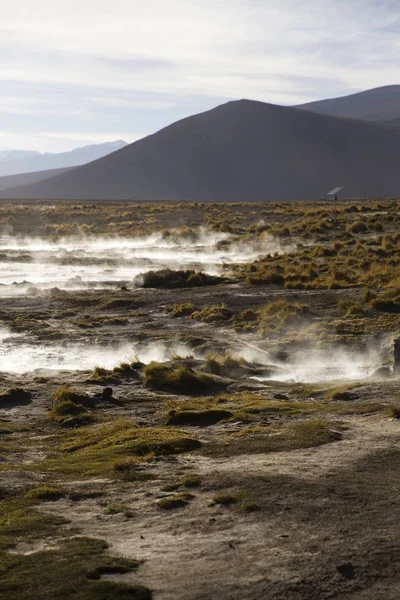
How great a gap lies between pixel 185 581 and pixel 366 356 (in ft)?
51.0

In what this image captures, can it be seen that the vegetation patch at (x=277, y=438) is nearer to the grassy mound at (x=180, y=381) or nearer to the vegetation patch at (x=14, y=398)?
the grassy mound at (x=180, y=381)

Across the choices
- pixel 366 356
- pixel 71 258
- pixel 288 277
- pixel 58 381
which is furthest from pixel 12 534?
pixel 71 258

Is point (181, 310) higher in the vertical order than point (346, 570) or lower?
higher

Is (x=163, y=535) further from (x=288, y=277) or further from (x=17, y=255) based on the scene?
(x=17, y=255)

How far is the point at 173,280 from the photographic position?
123 feet

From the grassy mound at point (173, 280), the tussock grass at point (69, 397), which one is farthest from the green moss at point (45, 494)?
the grassy mound at point (173, 280)

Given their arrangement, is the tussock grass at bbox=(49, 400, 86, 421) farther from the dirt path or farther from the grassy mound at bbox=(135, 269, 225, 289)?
the grassy mound at bbox=(135, 269, 225, 289)

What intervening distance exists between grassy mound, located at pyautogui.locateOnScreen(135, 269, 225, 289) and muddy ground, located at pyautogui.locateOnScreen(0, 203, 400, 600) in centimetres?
568

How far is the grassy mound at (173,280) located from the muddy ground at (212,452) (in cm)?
568

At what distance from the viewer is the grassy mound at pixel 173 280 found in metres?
37.0

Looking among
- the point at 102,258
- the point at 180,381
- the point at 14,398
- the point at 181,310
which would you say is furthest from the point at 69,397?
the point at 102,258

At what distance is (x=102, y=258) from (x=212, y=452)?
113ft

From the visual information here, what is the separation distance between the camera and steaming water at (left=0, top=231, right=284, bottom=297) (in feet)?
132

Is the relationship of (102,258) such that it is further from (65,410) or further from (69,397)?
(65,410)
